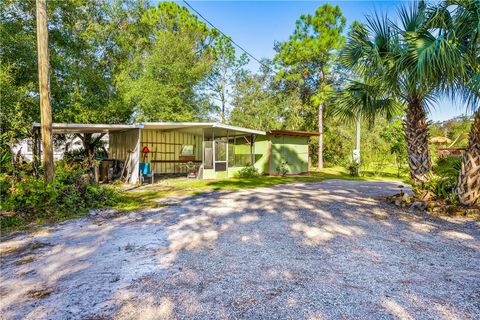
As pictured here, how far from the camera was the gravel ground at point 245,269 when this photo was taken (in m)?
2.22

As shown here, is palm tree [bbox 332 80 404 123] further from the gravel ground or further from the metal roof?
the metal roof

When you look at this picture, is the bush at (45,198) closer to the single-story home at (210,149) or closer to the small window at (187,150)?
the single-story home at (210,149)

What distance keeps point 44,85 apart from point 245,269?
215 inches

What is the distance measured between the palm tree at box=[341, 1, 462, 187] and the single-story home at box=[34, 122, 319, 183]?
6.51m

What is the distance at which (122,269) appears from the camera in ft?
9.73

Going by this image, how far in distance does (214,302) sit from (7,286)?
80.5 inches

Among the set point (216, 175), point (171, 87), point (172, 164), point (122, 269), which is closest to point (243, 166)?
point (216, 175)

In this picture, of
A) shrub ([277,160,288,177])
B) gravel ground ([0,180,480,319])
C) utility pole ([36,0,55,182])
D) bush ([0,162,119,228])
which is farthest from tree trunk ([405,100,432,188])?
shrub ([277,160,288,177])

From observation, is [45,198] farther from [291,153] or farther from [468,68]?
[291,153]

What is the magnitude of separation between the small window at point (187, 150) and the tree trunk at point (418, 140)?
12.3 metres

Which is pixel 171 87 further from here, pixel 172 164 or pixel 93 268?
pixel 93 268

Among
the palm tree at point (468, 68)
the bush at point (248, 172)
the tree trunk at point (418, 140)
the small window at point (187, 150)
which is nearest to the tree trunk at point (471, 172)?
the palm tree at point (468, 68)

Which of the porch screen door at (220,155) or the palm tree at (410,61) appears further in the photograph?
the porch screen door at (220,155)

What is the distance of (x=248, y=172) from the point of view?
1380 cm
